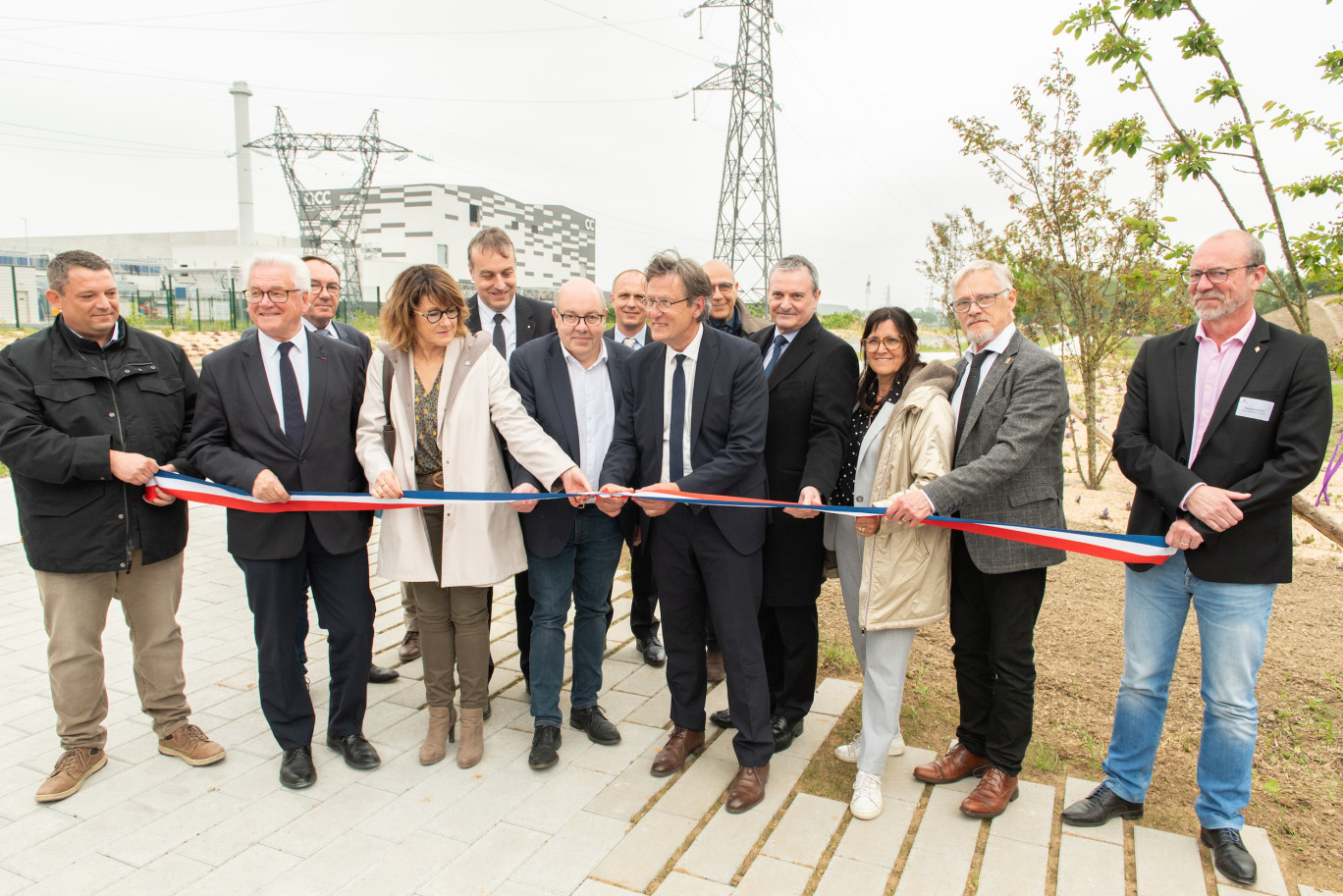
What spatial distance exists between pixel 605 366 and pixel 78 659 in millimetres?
2739

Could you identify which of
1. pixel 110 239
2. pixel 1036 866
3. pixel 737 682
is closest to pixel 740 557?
pixel 737 682

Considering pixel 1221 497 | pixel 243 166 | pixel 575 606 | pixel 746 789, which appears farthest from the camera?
pixel 243 166

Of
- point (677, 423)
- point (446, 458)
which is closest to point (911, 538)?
point (677, 423)

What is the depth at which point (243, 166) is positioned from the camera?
6525 cm

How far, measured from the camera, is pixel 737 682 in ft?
11.7

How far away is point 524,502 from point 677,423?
81 centimetres

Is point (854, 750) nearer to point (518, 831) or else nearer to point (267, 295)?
point (518, 831)

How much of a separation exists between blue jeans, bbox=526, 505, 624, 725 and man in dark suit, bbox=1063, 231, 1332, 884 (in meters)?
2.27

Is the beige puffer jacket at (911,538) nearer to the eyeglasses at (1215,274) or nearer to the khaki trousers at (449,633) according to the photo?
the eyeglasses at (1215,274)

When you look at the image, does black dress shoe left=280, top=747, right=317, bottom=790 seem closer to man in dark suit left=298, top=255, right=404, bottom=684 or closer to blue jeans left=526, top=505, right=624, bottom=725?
blue jeans left=526, top=505, right=624, bottom=725

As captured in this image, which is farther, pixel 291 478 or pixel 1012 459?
pixel 291 478

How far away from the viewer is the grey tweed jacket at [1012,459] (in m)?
3.19

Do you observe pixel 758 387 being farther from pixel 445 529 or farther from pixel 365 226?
pixel 365 226

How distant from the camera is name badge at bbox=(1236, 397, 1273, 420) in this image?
9.64 ft
